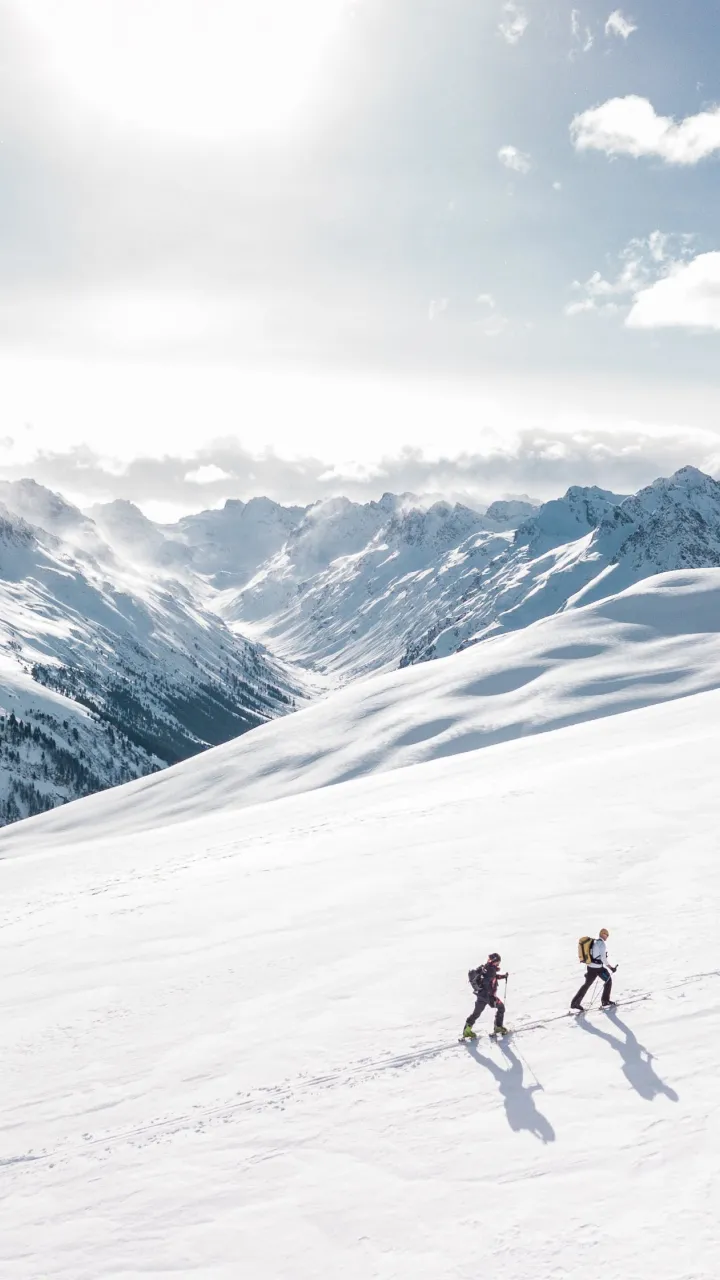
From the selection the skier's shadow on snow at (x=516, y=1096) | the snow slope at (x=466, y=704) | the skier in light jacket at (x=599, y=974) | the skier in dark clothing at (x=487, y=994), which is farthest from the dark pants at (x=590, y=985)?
the snow slope at (x=466, y=704)

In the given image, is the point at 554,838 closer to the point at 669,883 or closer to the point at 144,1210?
the point at 669,883

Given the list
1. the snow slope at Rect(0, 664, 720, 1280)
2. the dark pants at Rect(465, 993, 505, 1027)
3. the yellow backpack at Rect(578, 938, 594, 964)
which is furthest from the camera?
the yellow backpack at Rect(578, 938, 594, 964)

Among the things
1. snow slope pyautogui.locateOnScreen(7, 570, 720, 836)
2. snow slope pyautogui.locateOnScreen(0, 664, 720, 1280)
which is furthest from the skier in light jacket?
snow slope pyautogui.locateOnScreen(7, 570, 720, 836)

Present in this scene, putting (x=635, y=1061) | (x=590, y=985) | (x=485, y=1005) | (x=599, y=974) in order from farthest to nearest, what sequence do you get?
1. (x=590, y=985)
2. (x=599, y=974)
3. (x=485, y=1005)
4. (x=635, y=1061)

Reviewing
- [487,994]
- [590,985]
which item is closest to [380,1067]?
[487,994]

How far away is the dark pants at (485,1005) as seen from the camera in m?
15.2

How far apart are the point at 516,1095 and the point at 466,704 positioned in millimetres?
73638

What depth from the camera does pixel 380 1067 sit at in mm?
14766

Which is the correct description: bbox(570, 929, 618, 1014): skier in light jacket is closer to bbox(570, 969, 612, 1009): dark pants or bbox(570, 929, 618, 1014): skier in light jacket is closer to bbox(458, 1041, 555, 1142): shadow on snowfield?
bbox(570, 969, 612, 1009): dark pants

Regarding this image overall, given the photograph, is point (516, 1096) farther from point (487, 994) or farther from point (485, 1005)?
point (487, 994)

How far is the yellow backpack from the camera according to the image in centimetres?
1576

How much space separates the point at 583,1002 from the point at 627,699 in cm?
6541

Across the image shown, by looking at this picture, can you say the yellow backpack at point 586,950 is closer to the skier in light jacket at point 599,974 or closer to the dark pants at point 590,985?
the skier in light jacket at point 599,974

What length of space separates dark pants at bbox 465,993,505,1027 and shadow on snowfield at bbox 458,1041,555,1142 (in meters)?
0.40
